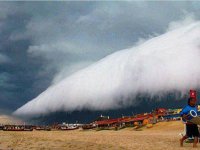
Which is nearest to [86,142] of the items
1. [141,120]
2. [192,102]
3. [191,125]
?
[191,125]

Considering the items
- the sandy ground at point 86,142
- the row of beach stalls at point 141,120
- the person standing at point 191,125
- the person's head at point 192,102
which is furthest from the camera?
the row of beach stalls at point 141,120

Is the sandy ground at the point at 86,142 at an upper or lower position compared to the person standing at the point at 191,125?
lower

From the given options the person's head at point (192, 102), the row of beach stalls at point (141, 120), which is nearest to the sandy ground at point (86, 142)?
the person's head at point (192, 102)

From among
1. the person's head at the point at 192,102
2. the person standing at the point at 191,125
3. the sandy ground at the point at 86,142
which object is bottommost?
the sandy ground at the point at 86,142

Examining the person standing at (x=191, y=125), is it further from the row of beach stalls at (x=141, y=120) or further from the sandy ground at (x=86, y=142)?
the row of beach stalls at (x=141, y=120)

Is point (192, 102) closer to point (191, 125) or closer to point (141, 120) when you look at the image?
point (191, 125)

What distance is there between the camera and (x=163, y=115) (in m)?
83.3

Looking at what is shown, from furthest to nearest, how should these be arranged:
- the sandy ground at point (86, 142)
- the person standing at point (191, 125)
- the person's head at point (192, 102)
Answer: the person's head at point (192, 102) < the person standing at point (191, 125) < the sandy ground at point (86, 142)

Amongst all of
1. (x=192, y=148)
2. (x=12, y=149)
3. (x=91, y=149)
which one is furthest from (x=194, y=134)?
(x=12, y=149)

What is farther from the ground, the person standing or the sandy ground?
the person standing

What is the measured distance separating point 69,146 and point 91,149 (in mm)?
1156

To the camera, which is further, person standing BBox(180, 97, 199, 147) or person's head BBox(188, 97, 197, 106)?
person's head BBox(188, 97, 197, 106)

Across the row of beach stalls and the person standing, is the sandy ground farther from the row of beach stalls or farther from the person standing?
the row of beach stalls

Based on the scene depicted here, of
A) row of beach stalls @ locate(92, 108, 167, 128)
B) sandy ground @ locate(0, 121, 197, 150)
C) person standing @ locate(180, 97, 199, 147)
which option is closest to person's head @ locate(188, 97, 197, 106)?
person standing @ locate(180, 97, 199, 147)
